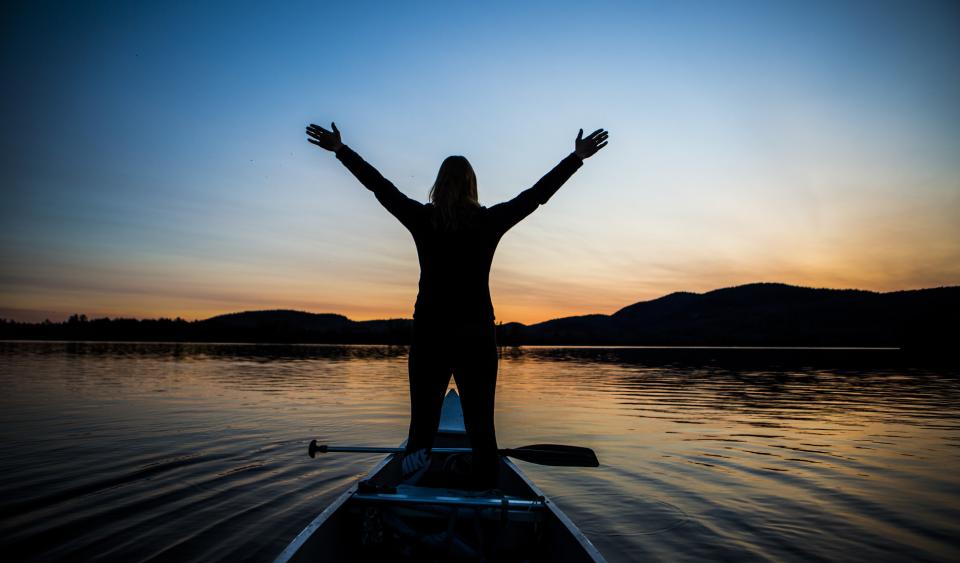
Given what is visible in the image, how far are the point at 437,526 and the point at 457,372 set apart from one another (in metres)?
1.23

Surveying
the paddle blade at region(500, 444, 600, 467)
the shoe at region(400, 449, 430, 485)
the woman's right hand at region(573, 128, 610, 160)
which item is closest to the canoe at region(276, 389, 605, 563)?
the shoe at region(400, 449, 430, 485)

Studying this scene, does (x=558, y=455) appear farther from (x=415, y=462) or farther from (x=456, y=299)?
(x=456, y=299)

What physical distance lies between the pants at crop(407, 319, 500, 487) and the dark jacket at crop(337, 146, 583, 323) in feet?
0.30

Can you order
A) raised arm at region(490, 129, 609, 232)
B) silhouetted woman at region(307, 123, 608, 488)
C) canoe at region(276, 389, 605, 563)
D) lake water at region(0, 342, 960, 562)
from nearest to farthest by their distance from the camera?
canoe at region(276, 389, 605, 563)
silhouetted woman at region(307, 123, 608, 488)
raised arm at region(490, 129, 609, 232)
lake water at region(0, 342, 960, 562)

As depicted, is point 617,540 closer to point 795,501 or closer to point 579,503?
point 579,503

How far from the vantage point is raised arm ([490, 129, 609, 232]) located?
366 cm

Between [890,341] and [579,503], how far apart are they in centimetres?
19235

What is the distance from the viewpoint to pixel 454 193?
3590 mm

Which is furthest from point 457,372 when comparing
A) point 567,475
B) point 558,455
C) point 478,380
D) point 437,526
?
point 567,475

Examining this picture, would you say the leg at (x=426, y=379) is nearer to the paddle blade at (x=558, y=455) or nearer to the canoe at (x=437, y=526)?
the canoe at (x=437, y=526)

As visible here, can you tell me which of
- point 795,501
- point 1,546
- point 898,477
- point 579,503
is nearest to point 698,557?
point 579,503

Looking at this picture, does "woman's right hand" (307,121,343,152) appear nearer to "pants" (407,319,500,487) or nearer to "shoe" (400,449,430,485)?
"pants" (407,319,500,487)

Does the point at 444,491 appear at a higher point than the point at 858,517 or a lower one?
higher

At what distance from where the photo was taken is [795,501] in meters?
8.13
